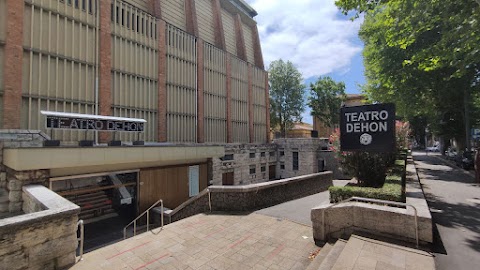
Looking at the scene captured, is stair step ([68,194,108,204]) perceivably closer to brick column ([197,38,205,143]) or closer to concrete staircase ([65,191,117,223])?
concrete staircase ([65,191,117,223])

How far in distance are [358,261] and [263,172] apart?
26.1 metres

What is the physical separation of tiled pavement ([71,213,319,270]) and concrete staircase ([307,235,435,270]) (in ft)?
3.02

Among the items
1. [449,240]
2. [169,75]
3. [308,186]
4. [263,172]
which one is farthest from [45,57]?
[263,172]

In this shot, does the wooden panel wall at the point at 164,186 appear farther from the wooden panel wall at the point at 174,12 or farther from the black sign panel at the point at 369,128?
the wooden panel wall at the point at 174,12

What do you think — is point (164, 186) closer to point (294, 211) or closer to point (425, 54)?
point (294, 211)

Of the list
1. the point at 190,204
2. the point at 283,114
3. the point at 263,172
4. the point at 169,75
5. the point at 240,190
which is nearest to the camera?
the point at 240,190

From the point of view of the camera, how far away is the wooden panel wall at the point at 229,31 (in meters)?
29.8

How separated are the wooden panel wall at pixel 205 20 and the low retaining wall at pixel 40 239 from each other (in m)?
23.8

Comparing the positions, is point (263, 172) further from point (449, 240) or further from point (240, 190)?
point (449, 240)

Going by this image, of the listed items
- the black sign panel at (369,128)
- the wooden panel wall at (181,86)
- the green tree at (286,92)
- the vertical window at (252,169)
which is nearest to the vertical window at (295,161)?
the vertical window at (252,169)

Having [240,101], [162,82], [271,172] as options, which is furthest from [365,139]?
[271,172]

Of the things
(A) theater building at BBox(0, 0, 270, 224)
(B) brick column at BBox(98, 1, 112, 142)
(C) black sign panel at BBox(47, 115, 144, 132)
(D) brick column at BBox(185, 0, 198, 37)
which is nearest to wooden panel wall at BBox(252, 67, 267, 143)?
(A) theater building at BBox(0, 0, 270, 224)

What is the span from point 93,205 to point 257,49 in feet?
90.6

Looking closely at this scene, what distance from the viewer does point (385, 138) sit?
8258mm
